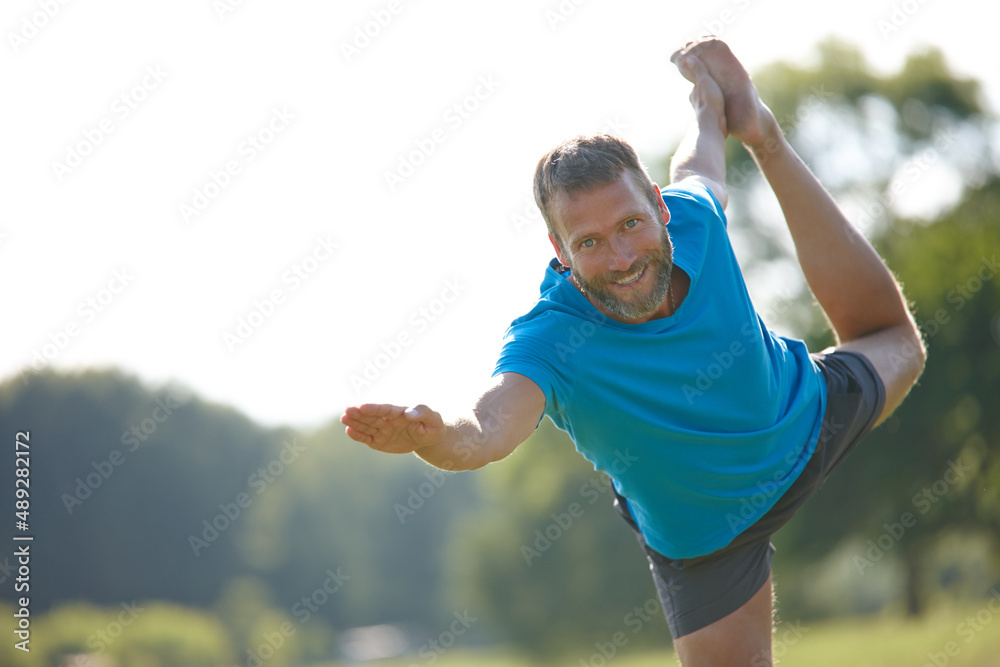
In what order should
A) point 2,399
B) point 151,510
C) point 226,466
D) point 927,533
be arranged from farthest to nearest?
point 226,466 → point 151,510 → point 2,399 → point 927,533

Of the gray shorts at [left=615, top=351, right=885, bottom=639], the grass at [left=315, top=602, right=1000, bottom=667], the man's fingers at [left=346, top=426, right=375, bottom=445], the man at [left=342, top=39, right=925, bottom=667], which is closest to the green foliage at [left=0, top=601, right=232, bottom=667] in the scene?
the grass at [left=315, top=602, right=1000, bottom=667]

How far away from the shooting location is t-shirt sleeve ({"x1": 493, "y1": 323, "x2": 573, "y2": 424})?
2.90 meters

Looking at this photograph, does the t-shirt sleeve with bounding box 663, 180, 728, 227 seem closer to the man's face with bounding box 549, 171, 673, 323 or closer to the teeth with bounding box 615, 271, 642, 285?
the man's face with bounding box 549, 171, 673, 323

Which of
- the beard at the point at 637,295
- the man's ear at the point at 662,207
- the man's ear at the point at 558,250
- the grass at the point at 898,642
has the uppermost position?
the man's ear at the point at 662,207

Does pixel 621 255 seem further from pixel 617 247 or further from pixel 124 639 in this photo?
pixel 124 639

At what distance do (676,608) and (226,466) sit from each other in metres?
36.0

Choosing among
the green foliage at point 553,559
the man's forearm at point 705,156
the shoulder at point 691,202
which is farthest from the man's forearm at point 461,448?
the green foliage at point 553,559

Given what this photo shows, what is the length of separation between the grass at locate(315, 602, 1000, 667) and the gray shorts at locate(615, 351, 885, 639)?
9.35m

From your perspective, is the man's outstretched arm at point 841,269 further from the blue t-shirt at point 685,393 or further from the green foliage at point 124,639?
the green foliage at point 124,639

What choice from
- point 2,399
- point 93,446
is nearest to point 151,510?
point 93,446

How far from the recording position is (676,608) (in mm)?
3674

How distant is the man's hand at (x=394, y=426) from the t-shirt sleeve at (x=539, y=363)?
640 millimetres

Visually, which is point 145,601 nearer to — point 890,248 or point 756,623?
point 890,248

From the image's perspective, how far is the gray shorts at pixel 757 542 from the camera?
141 inches
